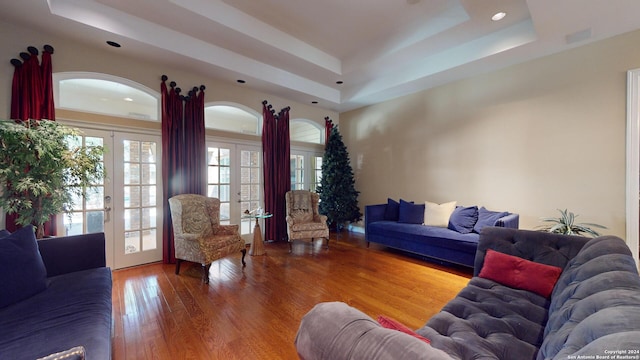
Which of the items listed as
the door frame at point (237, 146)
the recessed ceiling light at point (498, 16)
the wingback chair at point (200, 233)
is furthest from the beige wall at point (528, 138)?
the wingback chair at point (200, 233)

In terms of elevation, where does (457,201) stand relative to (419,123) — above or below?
below

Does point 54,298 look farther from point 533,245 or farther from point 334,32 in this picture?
A: point 334,32

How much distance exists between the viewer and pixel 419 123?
5.04 m

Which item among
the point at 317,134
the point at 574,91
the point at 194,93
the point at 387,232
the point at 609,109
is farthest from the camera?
the point at 317,134

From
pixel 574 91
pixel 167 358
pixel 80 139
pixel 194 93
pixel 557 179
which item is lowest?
pixel 167 358

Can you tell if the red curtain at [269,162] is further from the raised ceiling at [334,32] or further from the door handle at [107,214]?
the door handle at [107,214]

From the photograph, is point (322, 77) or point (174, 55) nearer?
point (174, 55)

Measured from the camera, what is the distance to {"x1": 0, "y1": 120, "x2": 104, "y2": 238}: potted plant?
2.26m

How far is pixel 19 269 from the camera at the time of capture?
1732 mm

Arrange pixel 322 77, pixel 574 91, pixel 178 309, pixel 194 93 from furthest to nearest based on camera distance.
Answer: pixel 322 77
pixel 194 93
pixel 574 91
pixel 178 309

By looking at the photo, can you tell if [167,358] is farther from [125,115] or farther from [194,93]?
[194,93]

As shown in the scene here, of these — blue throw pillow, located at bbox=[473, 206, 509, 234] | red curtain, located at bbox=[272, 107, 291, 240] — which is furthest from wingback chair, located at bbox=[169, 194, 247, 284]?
blue throw pillow, located at bbox=[473, 206, 509, 234]

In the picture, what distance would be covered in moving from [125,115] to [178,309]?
9.35 ft

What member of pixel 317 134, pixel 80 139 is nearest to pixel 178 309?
pixel 80 139
